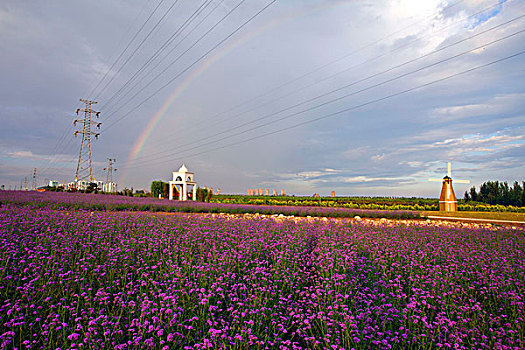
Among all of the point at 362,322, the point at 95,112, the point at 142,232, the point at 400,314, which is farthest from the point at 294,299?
the point at 95,112

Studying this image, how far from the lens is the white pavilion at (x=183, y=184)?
26.6 m

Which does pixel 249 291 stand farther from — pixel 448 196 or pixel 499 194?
pixel 499 194

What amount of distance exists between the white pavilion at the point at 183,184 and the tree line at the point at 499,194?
27.7 m

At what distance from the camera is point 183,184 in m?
26.5

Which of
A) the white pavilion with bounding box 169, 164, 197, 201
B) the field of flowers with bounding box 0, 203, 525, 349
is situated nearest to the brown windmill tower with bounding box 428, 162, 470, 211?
the field of flowers with bounding box 0, 203, 525, 349

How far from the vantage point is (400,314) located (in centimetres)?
272

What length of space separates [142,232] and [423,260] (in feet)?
15.5

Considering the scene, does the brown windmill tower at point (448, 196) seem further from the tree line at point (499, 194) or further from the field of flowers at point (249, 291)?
the field of flowers at point (249, 291)

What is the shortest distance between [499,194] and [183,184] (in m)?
29.0

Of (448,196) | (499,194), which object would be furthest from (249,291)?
(499,194)

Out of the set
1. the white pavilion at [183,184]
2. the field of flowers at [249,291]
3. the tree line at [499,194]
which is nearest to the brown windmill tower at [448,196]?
the tree line at [499,194]

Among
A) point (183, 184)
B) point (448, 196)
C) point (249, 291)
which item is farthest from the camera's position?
point (183, 184)

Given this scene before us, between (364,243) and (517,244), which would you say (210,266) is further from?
(517,244)

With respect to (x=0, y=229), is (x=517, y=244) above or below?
below
